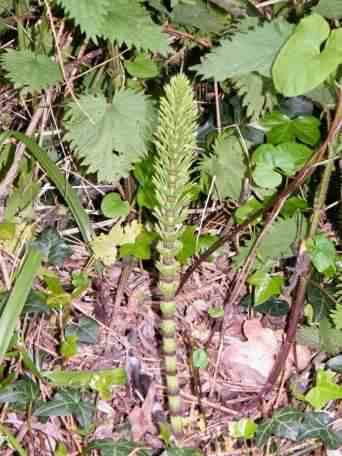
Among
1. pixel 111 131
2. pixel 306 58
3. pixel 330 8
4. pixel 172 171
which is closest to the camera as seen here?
pixel 172 171

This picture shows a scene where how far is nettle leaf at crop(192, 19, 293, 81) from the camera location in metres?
1.34

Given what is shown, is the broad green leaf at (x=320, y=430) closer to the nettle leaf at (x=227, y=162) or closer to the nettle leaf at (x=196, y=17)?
the nettle leaf at (x=227, y=162)

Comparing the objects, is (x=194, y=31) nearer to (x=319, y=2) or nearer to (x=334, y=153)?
(x=319, y=2)

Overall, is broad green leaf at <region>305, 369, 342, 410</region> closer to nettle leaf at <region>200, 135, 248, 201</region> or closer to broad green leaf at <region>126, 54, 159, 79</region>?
nettle leaf at <region>200, 135, 248, 201</region>

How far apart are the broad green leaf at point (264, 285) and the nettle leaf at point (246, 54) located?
56 centimetres

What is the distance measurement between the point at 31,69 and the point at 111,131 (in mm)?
249

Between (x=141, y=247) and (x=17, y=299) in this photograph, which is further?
(x=141, y=247)

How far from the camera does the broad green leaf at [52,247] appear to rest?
1759mm

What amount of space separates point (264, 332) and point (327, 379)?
0.70 feet

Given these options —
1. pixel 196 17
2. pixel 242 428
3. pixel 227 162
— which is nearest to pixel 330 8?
pixel 196 17

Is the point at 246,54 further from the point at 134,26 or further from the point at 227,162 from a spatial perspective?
the point at 227,162

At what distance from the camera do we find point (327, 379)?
1613 mm

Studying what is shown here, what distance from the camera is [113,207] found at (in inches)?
68.2

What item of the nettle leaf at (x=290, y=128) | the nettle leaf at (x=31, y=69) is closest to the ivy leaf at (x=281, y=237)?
the nettle leaf at (x=290, y=128)
